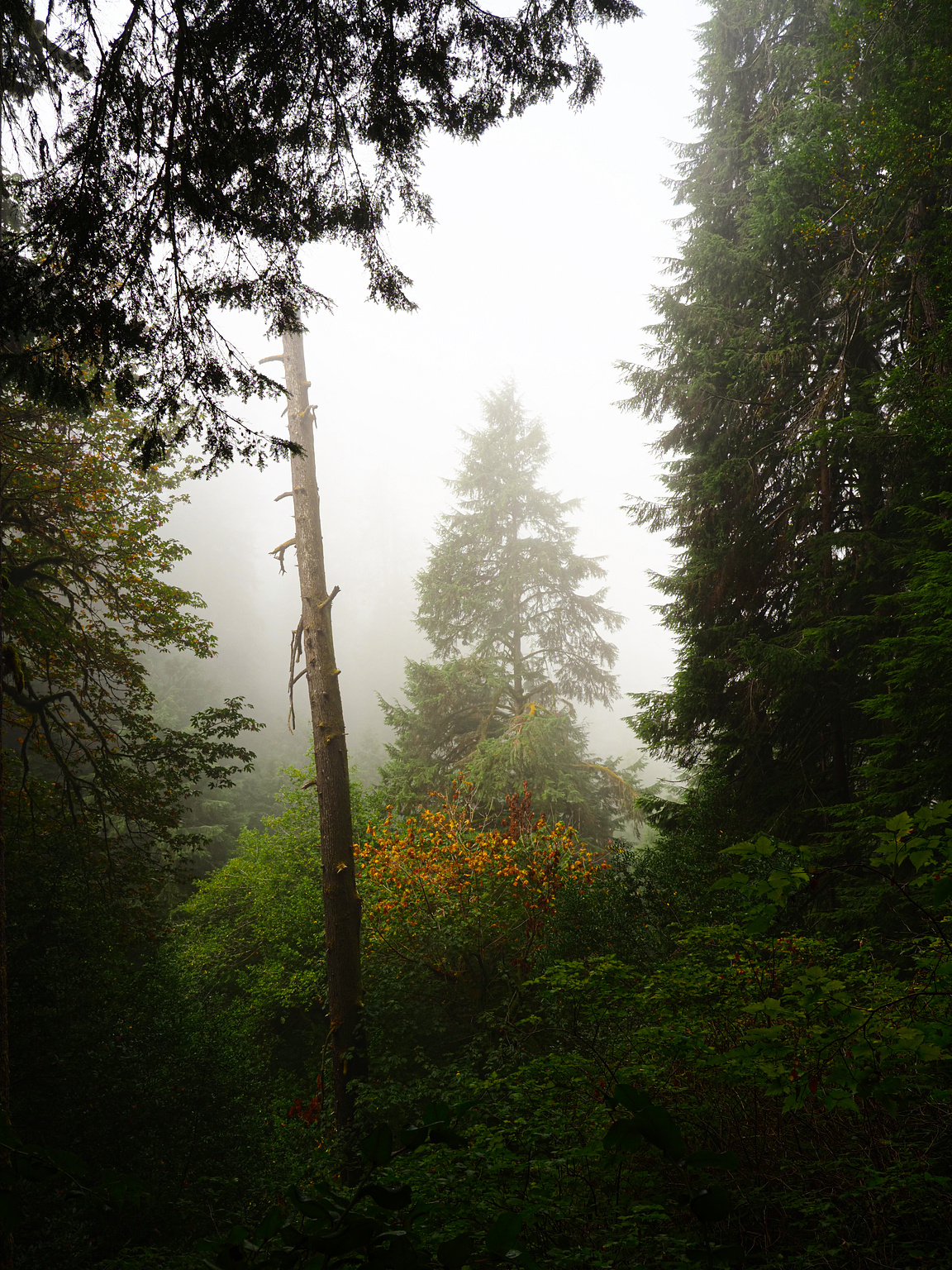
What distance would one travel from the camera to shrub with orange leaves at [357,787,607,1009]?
7230 millimetres

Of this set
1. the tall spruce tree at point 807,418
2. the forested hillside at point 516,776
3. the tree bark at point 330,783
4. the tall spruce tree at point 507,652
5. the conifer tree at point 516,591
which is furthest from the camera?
the conifer tree at point 516,591

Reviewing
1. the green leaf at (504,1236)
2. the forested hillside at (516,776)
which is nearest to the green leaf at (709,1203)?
the forested hillside at (516,776)

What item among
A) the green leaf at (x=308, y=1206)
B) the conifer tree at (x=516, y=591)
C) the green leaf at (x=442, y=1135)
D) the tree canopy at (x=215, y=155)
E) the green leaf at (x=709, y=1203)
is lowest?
the green leaf at (x=709, y=1203)

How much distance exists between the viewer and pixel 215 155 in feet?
9.00

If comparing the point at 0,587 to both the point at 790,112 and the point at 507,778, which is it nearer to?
the point at 507,778

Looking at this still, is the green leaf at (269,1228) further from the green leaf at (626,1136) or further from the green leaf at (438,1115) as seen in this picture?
the green leaf at (626,1136)

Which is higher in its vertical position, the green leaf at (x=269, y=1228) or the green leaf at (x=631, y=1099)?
the green leaf at (x=631, y=1099)

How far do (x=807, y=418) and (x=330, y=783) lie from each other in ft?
22.8

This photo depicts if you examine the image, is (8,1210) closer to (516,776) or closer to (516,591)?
(516,776)

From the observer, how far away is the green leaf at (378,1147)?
825 millimetres

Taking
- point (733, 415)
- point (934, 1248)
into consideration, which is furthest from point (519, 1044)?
point (733, 415)

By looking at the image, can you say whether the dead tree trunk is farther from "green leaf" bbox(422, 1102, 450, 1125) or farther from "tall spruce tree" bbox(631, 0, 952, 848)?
"green leaf" bbox(422, 1102, 450, 1125)

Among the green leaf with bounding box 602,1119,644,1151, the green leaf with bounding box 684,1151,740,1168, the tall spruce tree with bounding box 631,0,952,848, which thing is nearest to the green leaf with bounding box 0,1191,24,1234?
the green leaf with bounding box 602,1119,644,1151

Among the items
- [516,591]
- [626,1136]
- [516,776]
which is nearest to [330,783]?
[626,1136]
